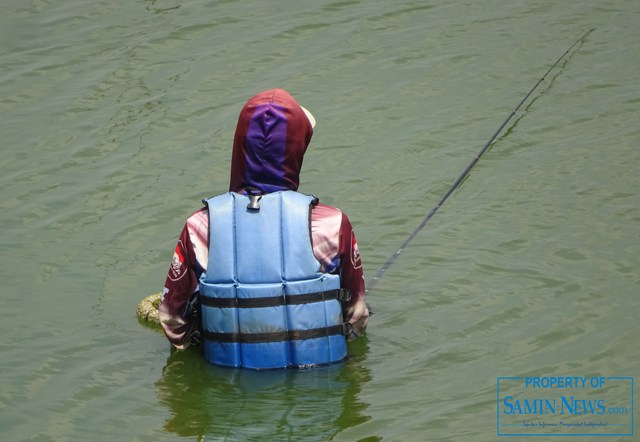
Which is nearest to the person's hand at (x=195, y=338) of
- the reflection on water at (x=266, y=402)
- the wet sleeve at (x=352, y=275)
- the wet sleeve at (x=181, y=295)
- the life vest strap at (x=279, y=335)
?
the wet sleeve at (x=181, y=295)

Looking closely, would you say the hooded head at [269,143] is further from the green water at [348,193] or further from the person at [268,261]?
the green water at [348,193]

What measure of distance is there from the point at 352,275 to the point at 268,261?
0.44 metres

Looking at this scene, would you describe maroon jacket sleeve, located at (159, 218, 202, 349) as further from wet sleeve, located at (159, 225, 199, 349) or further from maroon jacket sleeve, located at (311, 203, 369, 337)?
maroon jacket sleeve, located at (311, 203, 369, 337)

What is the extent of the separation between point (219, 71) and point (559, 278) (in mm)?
4247

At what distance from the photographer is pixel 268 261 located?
5.00 meters

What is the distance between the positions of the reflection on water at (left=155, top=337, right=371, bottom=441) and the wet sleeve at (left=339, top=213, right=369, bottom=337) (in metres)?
0.25

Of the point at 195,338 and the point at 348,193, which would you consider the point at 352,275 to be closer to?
the point at 195,338

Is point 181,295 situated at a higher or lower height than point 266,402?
higher

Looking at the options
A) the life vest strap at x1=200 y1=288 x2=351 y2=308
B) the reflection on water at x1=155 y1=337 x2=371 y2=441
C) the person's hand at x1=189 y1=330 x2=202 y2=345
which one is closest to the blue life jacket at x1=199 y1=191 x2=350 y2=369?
the life vest strap at x1=200 y1=288 x2=351 y2=308

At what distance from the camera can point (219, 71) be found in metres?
9.73

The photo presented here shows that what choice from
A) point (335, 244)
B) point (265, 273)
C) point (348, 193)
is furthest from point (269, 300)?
point (348, 193)

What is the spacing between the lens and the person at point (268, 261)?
16.4 ft

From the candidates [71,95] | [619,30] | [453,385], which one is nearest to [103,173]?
[71,95]

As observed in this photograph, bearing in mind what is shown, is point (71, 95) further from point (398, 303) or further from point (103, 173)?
point (398, 303)
